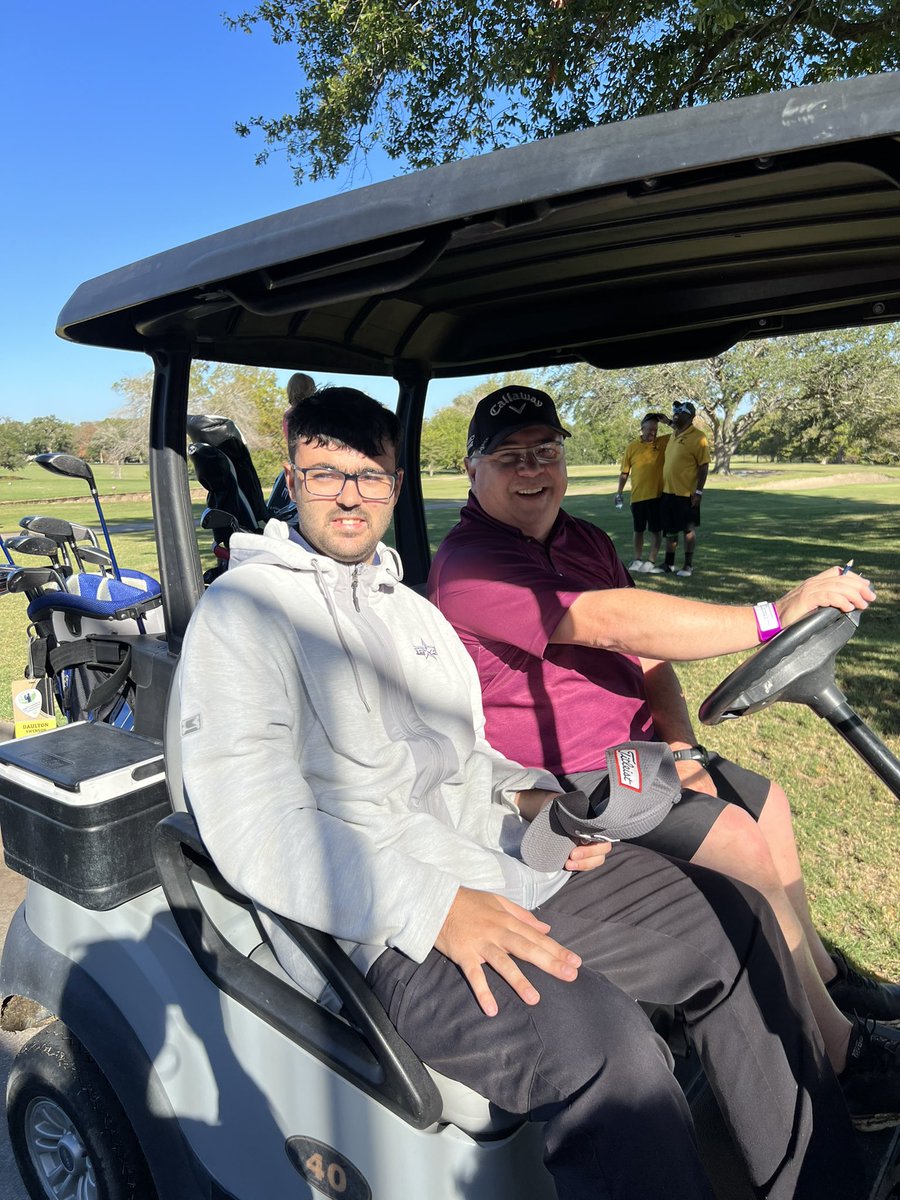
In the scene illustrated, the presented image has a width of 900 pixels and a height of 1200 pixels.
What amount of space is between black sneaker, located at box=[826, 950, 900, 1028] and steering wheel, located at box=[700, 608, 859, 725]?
0.85 m

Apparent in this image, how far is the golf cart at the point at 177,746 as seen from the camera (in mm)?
1091

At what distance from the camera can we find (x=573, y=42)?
6.19m

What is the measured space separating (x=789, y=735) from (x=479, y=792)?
3265mm

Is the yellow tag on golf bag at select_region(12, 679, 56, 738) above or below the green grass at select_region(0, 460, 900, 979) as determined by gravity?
above

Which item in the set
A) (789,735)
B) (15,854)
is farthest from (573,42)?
(15,854)

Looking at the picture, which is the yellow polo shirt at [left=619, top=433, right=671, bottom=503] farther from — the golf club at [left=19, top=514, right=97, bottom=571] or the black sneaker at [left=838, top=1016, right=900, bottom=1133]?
the black sneaker at [left=838, top=1016, right=900, bottom=1133]

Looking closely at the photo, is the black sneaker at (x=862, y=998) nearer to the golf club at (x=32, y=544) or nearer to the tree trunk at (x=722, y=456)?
the golf club at (x=32, y=544)

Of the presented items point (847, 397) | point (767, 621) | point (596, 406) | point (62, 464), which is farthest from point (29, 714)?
point (847, 397)

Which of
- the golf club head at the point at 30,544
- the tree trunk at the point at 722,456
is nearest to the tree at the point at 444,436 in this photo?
the tree trunk at the point at 722,456

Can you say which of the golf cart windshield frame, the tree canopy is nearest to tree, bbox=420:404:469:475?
the tree canopy

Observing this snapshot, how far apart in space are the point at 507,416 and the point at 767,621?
80 centimetres

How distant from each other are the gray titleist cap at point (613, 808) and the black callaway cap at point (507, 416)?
2.58 feet

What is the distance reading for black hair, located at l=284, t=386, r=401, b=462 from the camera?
5.66 ft

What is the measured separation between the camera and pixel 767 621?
1510 millimetres
